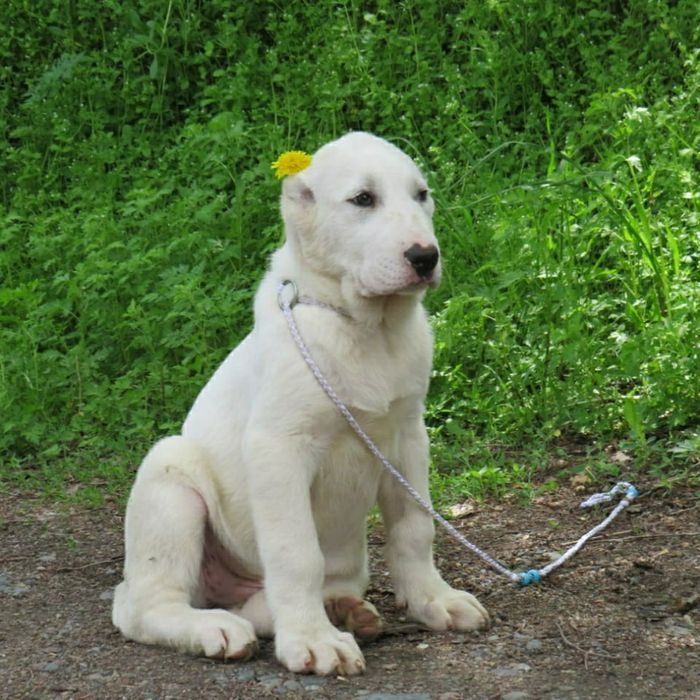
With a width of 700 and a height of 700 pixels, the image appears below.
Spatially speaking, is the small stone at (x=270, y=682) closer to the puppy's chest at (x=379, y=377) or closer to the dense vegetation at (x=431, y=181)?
the puppy's chest at (x=379, y=377)

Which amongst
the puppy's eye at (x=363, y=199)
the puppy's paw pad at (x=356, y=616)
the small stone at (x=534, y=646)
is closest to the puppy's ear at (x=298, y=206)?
the puppy's eye at (x=363, y=199)

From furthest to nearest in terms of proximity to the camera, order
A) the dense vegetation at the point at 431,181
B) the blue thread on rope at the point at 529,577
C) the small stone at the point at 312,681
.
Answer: the dense vegetation at the point at 431,181 → the blue thread on rope at the point at 529,577 → the small stone at the point at 312,681

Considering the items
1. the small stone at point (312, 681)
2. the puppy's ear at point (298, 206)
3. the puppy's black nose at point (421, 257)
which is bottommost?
the small stone at point (312, 681)

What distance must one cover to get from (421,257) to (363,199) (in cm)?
30

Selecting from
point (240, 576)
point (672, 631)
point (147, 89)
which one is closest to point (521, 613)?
point (672, 631)

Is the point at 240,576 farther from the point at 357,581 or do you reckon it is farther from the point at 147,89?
the point at 147,89

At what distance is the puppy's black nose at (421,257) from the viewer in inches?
156

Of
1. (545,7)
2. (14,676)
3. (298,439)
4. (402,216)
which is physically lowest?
(14,676)

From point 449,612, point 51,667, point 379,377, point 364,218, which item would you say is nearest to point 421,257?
point 364,218

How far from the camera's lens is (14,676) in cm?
415

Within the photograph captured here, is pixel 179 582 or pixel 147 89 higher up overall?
pixel 147 89

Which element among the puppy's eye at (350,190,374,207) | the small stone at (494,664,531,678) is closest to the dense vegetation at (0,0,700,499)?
the small stone at (494,664,531,678)

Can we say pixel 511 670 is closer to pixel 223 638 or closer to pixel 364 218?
pixel 223 638

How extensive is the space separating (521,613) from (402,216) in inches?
53.2
